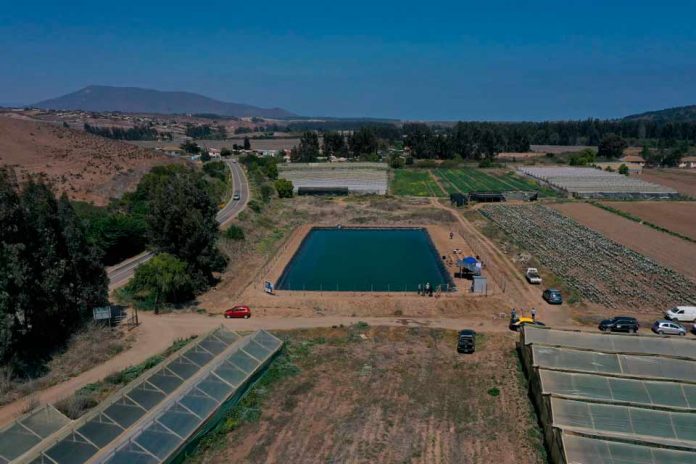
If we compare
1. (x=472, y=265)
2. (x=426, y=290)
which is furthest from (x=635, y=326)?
(x=426, y=290)

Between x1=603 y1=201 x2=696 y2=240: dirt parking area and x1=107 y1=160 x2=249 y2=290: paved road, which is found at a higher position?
x1=603 y1=201 x2=696 y2=240: dirt parking area

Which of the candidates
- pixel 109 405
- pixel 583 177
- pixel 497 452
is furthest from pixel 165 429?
pixel 583 177

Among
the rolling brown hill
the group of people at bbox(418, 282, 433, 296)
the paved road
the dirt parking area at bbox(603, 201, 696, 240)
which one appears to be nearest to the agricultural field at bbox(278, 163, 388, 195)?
the paved road

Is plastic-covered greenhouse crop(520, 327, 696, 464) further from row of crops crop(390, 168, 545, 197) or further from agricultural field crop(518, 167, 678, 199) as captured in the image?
agricultural field crop(518, 167, 678, 199)

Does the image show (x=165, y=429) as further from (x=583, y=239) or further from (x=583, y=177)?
(x=583, y=177)

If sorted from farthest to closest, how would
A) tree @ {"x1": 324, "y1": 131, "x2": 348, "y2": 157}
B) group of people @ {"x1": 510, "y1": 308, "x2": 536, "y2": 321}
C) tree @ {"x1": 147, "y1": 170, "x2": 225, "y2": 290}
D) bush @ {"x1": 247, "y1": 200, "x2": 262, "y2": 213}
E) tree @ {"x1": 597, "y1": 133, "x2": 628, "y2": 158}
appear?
tree @ {"x1": 324, "y1": 131, "x2": 348, "y2": 157}
tree @ {"x1": 597, "y1": 133, "x2": 628, "y2": 158}
bush @ {"x1": 247, "y1": 200, "x2": 262, "y2": 213}
tree @ {"x1": 147, "y1": 170, "x2": 225, "y2": 290}
group of people @ {"x1": 510, "y1": 308, "x2": 536, "y2": 321}

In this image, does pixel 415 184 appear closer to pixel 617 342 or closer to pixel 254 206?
pixel 254 206
